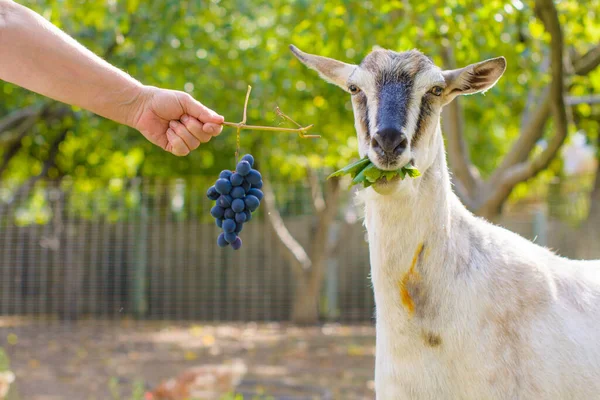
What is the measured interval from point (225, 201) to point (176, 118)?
36cm

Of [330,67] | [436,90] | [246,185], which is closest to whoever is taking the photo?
[246,185]

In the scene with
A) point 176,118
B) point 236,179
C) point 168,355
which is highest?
point 176,118

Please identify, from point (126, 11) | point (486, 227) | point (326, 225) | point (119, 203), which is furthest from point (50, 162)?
point (486, 227)

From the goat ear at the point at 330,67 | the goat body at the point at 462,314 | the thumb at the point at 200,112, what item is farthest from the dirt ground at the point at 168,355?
the thumb at the point at 200,112

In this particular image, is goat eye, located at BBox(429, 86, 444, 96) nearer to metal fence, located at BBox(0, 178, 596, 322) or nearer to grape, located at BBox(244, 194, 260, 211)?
grape, located at BBox(244, 194, 260, 211)

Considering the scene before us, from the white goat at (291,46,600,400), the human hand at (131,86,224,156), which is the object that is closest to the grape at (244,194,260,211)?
the human hand at (131,86,224,156)

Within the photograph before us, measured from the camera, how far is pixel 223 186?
2709mm

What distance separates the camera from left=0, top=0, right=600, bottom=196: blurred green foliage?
20.9 feet

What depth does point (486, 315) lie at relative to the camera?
290 centimetres

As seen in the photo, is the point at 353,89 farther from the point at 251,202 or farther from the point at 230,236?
the point at 230,236

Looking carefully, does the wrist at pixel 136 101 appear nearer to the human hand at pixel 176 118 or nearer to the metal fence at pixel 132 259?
the human hand at pixel 176 118

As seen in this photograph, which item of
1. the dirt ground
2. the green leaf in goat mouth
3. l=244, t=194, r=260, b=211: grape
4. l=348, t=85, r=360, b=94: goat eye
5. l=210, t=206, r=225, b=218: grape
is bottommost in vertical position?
the dirt ground

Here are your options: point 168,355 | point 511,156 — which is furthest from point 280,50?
point 168,355

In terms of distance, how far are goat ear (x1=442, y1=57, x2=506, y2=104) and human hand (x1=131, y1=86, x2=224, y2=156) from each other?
104 cm
